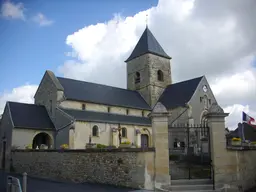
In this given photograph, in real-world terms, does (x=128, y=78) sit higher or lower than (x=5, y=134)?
higher

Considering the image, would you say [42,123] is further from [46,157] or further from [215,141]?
[215,141]

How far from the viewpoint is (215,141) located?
1054cm

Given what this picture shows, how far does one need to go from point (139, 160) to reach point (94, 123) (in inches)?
593

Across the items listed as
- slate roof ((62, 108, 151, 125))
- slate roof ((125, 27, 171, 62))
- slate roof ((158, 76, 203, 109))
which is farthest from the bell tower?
slate roof ((62, 108, 151, 125))

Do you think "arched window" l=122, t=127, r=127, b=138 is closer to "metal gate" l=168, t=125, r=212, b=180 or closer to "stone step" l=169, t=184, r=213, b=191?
"metal gate" l=168, t=125, r=212, b=180

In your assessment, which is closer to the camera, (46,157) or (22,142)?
(46,157)

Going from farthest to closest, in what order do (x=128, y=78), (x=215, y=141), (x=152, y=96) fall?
(x=128, y=78) < (x=152, y=96) < (x=215, y=141)

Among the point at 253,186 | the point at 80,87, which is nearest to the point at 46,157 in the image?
→ the point at 253,186

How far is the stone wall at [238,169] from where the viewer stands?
1045 cm

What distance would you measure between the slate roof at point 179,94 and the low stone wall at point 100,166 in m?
19.0

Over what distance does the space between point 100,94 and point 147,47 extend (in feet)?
40.1

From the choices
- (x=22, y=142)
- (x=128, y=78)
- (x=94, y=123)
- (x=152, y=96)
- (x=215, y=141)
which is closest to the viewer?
(x=215, y=141)

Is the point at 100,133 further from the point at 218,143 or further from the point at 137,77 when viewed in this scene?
the point at 218,143

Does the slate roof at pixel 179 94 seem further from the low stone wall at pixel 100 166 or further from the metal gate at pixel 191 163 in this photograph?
the low stone wall at pixel 100 166
